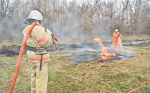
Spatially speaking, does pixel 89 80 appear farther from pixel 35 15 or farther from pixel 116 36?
pixel 116 36

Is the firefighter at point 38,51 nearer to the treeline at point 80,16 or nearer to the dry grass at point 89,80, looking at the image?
the dry grass at point 89,80

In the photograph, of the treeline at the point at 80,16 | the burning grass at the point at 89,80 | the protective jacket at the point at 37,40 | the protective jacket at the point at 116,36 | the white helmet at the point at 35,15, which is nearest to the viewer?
the protective jacket at the point at 37,40

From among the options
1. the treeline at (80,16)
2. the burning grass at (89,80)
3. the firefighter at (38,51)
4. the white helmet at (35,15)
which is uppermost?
the treeline at (80,16)

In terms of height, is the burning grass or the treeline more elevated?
the treeline

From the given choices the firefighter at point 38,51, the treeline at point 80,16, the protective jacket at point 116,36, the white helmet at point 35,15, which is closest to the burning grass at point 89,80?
the firefighter at point 38,51

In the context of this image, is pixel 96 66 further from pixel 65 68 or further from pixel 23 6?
pixel 23 6

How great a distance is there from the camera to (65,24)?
102 feet

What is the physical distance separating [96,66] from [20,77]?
139 inches

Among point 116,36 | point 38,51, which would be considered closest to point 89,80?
point 38,51

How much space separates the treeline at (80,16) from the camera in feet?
89.4

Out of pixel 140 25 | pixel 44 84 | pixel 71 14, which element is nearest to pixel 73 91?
pixel 44 84

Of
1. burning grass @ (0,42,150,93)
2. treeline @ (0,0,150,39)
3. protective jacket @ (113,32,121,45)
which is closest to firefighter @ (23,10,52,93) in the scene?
burning grass @ (0,42,150,93)

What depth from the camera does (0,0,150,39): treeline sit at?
2724cm

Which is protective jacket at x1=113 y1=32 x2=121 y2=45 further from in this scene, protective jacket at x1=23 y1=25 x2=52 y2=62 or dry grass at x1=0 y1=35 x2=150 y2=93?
protective jacket at x1=23 y1=25 x2=52 y2=62
